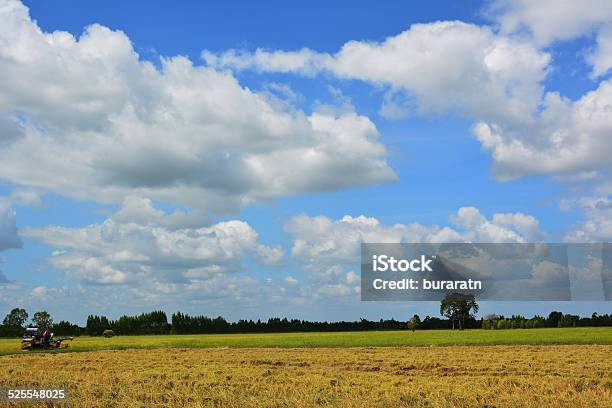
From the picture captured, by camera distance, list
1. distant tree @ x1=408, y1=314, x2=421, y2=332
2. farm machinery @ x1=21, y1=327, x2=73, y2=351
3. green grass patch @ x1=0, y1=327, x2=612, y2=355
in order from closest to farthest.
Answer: farm machinery @ x1=21, y1=327, x2=73, y2=351, green grass patch @ x1=0, y1=327, x2=612, y2=355, distant tree @ x1=408, y1=314, x2=421, y2=332

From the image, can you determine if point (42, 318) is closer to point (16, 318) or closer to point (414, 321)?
point (16, 318)

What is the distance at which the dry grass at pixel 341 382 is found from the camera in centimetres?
1772

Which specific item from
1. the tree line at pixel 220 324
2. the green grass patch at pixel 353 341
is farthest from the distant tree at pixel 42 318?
the green grass patch at pixel 353 341

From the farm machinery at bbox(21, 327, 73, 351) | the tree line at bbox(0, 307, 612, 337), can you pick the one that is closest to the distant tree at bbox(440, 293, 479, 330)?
the tree line at bbox(0, 307, 612, 337)

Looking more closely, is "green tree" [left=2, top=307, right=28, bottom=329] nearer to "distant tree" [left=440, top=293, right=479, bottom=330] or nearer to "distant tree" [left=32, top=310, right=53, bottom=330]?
"distant tree" [left=32, top=310, right=53, bottom=330]

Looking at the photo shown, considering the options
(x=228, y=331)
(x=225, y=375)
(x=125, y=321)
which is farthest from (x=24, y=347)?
(x=125, y=321)

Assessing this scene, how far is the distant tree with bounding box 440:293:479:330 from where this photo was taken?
5344 inches

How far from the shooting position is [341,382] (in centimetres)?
2208

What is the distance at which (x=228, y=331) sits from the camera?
141500 mm

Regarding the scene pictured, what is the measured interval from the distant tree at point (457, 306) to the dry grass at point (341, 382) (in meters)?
106

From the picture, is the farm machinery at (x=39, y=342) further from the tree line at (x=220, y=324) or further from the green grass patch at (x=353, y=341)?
the tree line at (x=220, y=324)

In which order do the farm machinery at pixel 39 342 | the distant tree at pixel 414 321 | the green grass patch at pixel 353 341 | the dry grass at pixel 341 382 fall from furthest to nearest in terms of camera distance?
the distant tree at pixel 414 321 → the green grass patch at pixel 353 341 → the farm machinery at pixel 39 342 → the dry grass at pixel 341 382

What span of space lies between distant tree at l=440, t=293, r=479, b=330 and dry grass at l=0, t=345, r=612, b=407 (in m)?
106

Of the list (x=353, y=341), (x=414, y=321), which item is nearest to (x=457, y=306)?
(x=414, y=321)
